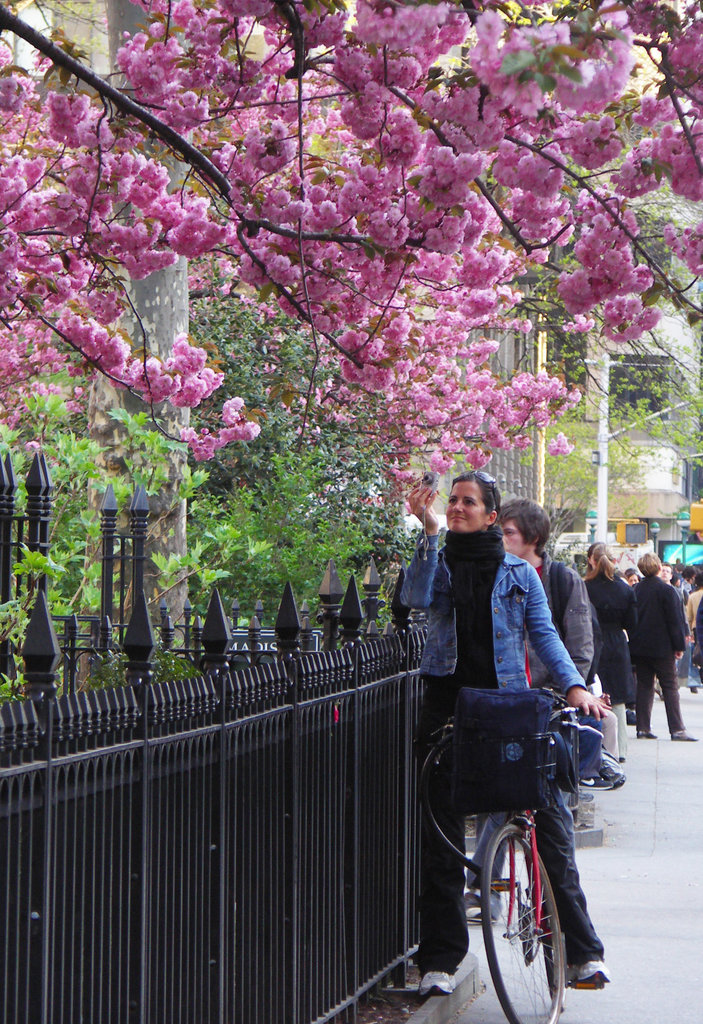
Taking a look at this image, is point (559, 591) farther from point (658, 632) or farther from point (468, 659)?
point (658, 632)

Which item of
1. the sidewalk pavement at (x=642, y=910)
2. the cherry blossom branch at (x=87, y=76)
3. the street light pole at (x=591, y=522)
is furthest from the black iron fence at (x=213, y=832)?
the street light pole at (x=591, y=522)

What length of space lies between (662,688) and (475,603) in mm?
11226

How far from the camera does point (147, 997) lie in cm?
353

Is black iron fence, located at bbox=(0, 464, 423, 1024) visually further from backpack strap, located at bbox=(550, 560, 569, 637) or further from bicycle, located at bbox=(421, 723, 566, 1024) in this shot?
backpack strap, located at bbox=(550, 560, 569, 637)

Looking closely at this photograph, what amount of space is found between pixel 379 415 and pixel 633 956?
1164 cm

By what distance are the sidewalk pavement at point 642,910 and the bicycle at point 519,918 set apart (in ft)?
1.07

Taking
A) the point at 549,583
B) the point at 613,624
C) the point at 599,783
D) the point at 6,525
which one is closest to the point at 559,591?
the point at 549,583

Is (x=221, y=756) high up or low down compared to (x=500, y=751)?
up

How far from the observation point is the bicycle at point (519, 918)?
203 inches

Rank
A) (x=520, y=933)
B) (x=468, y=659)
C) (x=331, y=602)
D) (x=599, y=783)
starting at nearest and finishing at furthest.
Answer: (x=520, y=933), (x=468, y=659), (x=331, y=602), (x=599, y=783)

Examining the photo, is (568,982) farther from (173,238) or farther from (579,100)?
(173,238)

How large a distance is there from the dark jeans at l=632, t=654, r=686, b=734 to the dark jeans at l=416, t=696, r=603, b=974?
429 inches

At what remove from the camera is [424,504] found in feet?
17.9

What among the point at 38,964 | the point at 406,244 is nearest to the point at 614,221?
the point at 406,244
